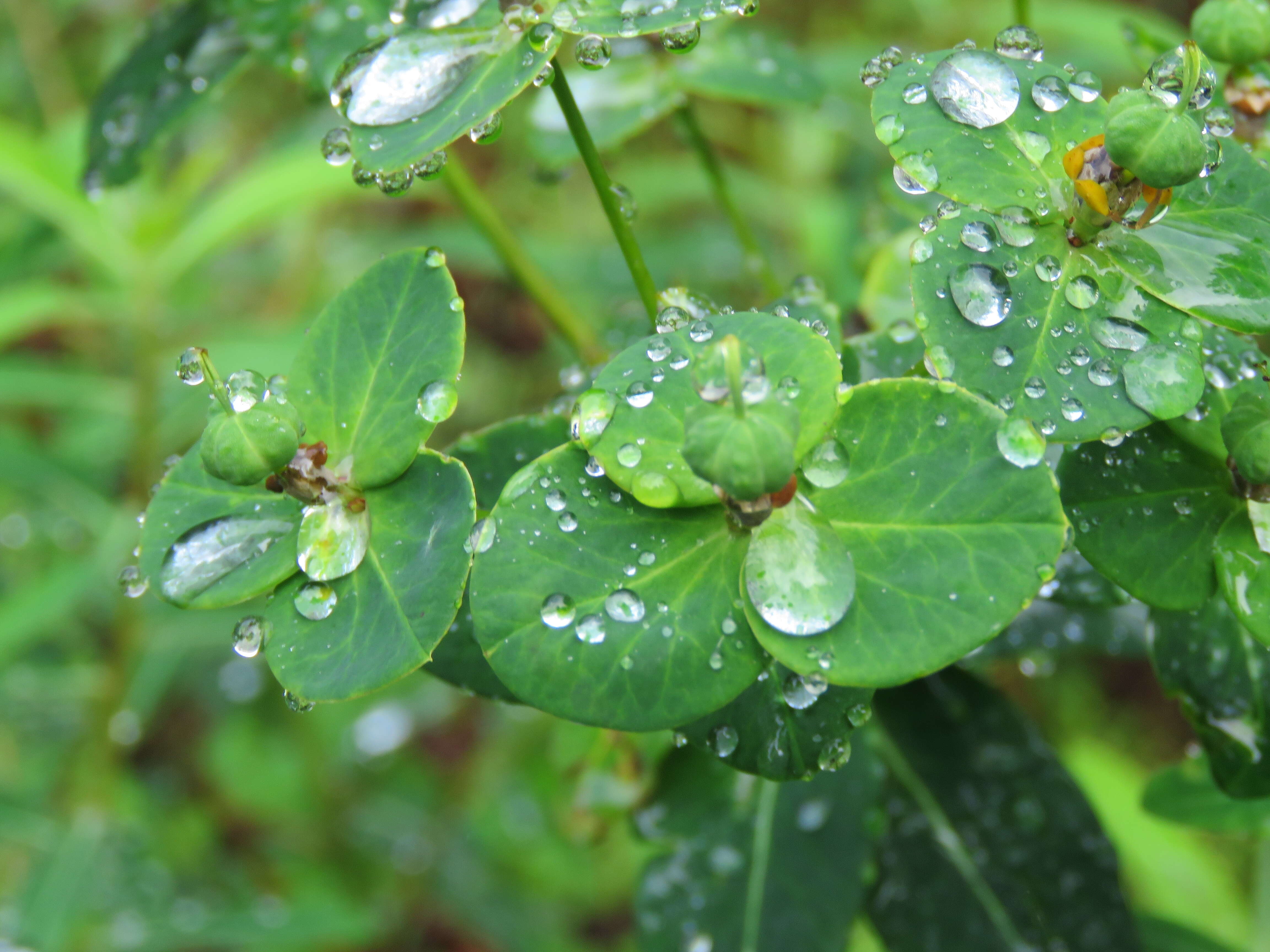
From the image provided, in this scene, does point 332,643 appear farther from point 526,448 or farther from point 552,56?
point 552,56

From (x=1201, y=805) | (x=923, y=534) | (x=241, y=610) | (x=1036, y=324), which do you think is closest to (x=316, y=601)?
(x=923, y=534)

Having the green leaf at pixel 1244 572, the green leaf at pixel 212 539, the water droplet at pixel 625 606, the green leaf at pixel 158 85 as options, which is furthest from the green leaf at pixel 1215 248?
the green leaf at pixel 158 85

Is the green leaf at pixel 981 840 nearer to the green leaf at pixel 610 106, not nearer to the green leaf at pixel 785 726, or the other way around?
the green leaf at pixel 785 726

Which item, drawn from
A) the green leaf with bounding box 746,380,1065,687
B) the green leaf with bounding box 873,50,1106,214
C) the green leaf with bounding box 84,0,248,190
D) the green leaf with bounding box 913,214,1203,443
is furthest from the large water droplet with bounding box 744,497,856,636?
the green leaf with bounding box 84,0,248,190

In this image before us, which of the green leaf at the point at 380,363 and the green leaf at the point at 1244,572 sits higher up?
the green leaf at the point at 380,363

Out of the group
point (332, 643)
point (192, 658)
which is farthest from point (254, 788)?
point (332, 643)

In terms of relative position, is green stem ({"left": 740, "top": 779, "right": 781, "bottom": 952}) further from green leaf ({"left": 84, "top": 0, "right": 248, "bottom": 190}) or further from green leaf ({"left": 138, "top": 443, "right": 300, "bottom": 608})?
green leaf ({"left": 84, "top": 0, "right": 248, "bottom": 190})
